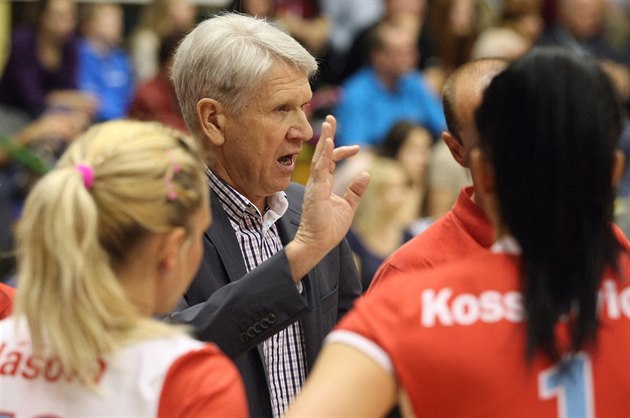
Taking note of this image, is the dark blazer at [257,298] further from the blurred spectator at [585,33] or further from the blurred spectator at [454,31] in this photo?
the blurred spectator at [585,33]

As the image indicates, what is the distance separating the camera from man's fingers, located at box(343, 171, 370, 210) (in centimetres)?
291

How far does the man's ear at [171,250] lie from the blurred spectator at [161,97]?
20.5 feet

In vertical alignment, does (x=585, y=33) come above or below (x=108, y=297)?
below

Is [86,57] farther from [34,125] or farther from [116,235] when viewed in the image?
[116,235]

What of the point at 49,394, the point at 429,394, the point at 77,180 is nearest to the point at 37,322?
the point at 49,394

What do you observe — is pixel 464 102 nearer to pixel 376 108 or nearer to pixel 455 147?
pixel 455 147

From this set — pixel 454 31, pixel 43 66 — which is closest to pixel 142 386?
pixel 43 66

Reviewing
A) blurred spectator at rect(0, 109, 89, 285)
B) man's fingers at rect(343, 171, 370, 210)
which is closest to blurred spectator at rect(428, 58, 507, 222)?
man's fingers at rect(343, 171, 370, 210)

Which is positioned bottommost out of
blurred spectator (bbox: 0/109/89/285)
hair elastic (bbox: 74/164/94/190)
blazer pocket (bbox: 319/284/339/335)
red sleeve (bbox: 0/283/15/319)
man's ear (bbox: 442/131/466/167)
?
blurred spectator (bbox: 0/109/89/285)

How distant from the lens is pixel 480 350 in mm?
2016

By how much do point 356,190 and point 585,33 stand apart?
8.19 meters

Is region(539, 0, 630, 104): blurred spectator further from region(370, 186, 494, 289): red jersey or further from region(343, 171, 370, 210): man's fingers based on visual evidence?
region(343, 171, 370, 210): man's fingers

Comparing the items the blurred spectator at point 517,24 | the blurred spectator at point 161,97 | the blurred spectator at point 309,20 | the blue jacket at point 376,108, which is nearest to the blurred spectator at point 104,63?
the blurred spectator at point 161,97

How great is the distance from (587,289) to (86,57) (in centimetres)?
782
